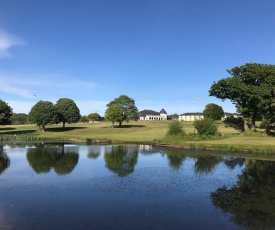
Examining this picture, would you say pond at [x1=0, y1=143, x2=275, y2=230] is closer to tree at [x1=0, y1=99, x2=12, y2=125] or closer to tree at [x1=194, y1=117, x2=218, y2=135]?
tree at [x1=194, y1=117, x2=218, y2=135]

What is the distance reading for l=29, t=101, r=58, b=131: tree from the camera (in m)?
115

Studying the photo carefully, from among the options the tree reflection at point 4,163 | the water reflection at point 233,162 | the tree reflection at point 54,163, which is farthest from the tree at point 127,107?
the water reflection at point 233,162

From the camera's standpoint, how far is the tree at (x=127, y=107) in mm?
135625

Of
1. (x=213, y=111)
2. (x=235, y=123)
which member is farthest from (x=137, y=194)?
(x=213, y=111)

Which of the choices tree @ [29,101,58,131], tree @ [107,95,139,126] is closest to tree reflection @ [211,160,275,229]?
tree @ [29,101,58,131]

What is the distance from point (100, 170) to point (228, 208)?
19.3 m

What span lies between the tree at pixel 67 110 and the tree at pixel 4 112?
1990 cm

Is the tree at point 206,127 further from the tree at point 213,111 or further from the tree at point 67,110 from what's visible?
the tree at point 213,111

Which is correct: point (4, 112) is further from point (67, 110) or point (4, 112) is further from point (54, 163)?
point (54, 163)

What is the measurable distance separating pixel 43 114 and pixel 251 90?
3037 inches

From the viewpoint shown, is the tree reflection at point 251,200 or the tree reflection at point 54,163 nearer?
the tree reflection at point 251,200

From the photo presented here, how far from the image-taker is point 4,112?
356ft

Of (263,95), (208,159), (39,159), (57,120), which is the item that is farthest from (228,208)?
(57,120)

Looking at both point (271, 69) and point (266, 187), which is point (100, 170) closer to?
point (266, 187)
